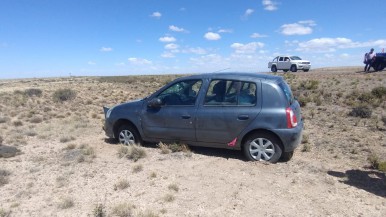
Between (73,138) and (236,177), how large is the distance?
18.4ft

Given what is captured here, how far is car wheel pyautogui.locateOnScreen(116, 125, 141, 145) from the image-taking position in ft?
27.7

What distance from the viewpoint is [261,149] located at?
7.01 m

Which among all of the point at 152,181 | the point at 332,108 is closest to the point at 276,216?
the point at 152,181

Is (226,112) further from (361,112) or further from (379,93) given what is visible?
(379,93)

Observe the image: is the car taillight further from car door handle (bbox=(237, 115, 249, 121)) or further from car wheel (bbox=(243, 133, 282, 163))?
car door handle (bbox=(237, 115, 249, 121))

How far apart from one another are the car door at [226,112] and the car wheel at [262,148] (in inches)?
12.1

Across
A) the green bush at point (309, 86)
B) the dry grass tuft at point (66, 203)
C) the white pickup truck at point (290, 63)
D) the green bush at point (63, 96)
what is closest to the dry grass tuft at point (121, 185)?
the dry grass tuft at point (66, 203)

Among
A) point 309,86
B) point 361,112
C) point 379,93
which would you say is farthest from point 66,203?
point 309,86

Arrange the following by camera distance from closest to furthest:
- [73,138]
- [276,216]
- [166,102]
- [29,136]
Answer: [276,216] < [166,102] < [73,138] < [29,136]

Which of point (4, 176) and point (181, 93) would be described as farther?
point (181, 93)

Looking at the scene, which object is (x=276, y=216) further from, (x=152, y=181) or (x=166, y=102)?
(x=166, y=102)

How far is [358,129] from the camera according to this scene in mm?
10594

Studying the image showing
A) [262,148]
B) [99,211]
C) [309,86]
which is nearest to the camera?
[99,211]

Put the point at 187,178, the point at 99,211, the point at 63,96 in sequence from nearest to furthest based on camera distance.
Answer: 1. the point at 99,211
2. the point at 187,178
3. the point at 63,96
